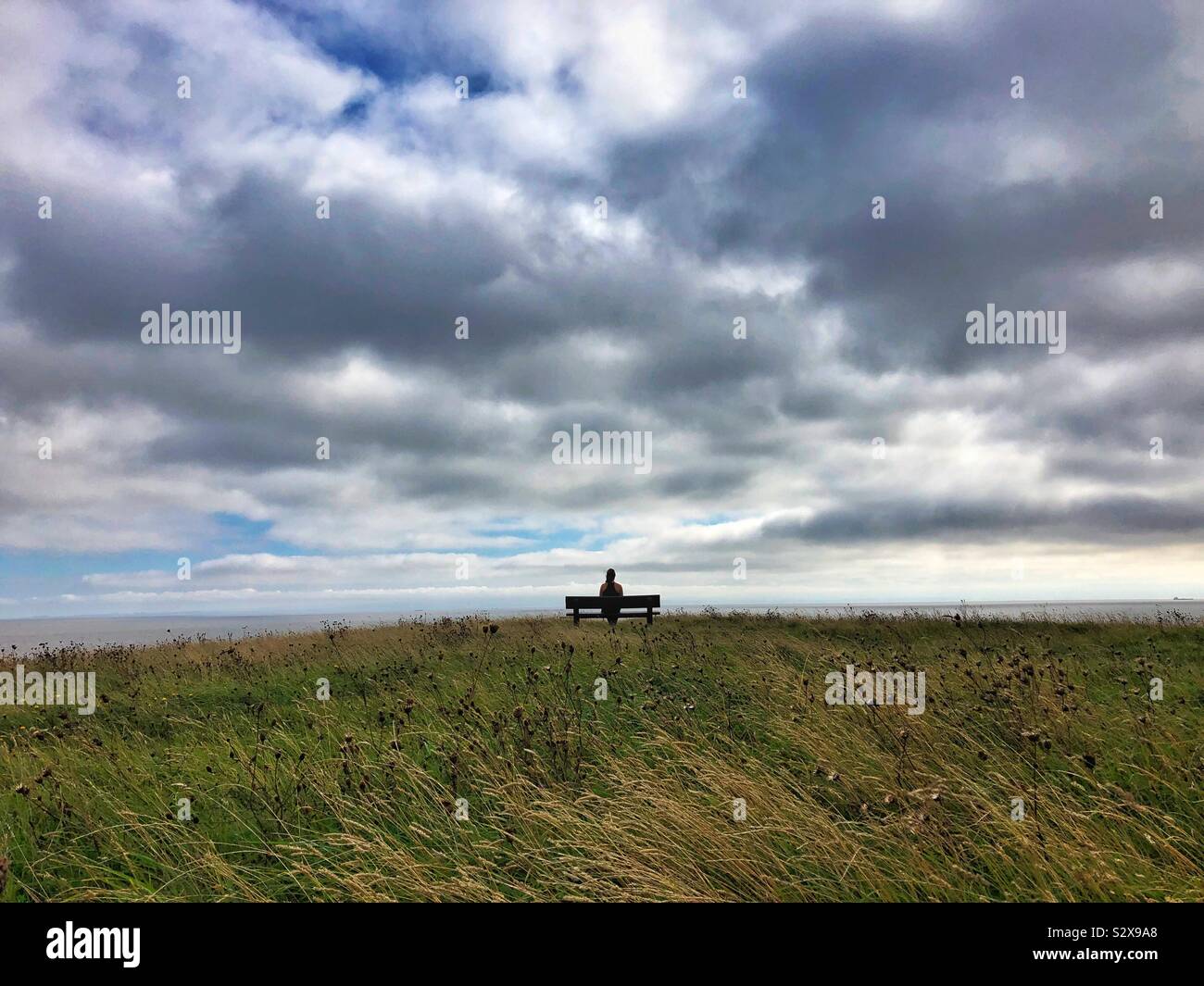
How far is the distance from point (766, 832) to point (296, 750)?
5.03 meters

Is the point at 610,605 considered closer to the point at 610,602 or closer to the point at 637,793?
the point at 610,602

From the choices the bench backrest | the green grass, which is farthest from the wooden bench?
the green grass

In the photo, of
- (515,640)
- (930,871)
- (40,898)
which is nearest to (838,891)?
(930,871)

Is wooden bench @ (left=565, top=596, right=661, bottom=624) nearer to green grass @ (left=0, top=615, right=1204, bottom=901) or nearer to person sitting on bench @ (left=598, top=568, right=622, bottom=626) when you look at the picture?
person sitting on bench @ (left=598, top=568, right=622, bottom=626)

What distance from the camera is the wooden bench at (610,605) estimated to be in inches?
730

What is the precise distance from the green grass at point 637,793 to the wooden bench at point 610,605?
26.3 feet

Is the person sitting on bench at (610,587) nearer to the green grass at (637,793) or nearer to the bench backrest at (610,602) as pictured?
the bench backrest at (610,602)

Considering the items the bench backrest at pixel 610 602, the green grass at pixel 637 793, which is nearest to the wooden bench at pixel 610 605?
the bench backrest at pixel 610 602

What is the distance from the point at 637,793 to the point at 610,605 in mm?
13575

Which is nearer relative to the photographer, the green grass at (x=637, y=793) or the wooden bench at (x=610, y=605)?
the green grass at (x=637, y=793)

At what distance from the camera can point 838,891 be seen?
13.6 feet

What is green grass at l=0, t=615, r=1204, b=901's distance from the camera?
428 centimetres

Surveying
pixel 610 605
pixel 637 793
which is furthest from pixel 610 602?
pixel 637 793
